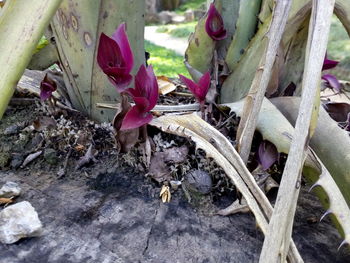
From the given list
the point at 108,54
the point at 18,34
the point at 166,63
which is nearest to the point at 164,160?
the point at 108,54

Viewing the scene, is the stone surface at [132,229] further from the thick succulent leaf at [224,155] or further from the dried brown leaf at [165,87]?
the dried brown leaf at [165,87]

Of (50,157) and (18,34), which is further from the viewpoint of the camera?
(50,157)

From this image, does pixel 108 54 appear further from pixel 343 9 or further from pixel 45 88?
pixel 343 9

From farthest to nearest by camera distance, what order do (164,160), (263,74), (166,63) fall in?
(166,63) < (164,160) < (263,74)

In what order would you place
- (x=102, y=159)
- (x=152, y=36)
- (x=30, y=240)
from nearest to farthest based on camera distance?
(x=30, y=240)
(x=102, y=159)
(x=152, y=36)

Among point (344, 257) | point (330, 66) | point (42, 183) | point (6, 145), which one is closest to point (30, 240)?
point (42, 183)

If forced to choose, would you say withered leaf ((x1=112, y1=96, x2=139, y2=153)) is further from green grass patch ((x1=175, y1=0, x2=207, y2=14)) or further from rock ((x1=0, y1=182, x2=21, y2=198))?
green grass patch ((x1=175, y1=0, x2=207, y2=14))

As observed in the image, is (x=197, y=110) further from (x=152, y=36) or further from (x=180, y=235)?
(x=152, y=36)
